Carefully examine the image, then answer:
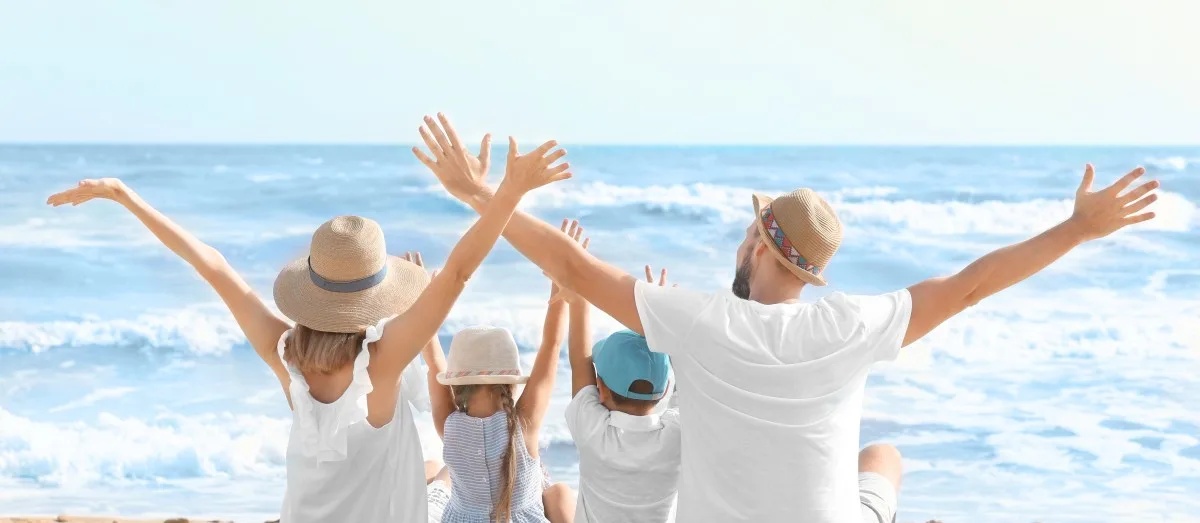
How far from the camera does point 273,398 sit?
786 cm

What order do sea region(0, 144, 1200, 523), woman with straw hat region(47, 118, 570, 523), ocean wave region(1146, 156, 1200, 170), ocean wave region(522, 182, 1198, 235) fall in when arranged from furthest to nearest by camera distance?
ocean wave region(1146, 156, 1200, 170) → ocean wave region(522, 182, 1198, 235) → sea region(0, 144, 1200, 523) → woman with straw hat region(47, 118, 570, 523)

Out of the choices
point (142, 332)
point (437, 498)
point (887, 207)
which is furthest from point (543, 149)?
point (887, 207)

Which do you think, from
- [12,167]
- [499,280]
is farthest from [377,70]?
→ [499,280]

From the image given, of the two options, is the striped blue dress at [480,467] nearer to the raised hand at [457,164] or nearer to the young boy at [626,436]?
the young boy at [626,436]

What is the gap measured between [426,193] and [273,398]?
379 inches

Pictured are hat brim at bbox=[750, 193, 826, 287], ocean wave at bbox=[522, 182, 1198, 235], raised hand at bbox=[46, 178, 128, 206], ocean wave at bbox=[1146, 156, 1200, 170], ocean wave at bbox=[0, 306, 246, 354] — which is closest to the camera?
hat brim at bbox=[750, 193, 826, 287]

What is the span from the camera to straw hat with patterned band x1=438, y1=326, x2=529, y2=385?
319 centimetres

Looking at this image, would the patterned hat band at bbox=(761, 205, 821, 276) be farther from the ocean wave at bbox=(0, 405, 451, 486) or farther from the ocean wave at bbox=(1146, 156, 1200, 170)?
the ocean wave at bbox=(1146, 156, 1200, 170)

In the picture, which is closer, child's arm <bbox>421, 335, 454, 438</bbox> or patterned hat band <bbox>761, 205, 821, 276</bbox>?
patterned hat band <bbox>761, 205, 821, 276</bbox>

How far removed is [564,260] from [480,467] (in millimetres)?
941

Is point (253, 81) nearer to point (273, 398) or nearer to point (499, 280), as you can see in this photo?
point (499, 280)

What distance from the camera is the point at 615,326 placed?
30.5 feet

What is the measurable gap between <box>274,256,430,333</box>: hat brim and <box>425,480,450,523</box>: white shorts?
2.99 feet

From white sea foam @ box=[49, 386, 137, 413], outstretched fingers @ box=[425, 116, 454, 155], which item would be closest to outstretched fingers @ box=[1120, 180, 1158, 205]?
outstretched fingers @ box=[425, 116, 454, 155]
